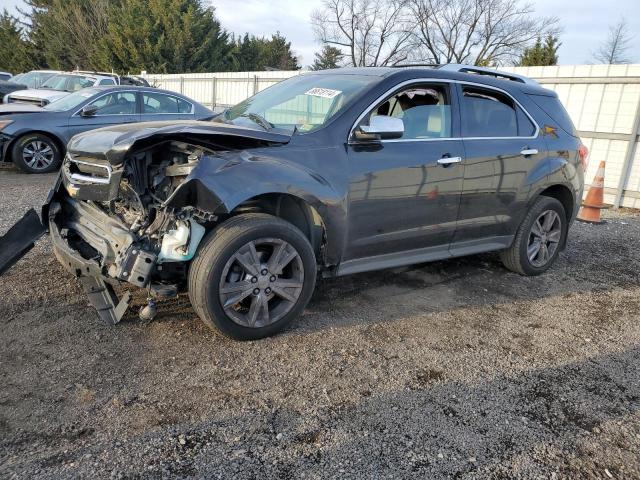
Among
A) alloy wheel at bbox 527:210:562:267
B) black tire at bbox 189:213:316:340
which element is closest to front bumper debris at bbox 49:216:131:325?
black tire at bbox 189:213:316:340

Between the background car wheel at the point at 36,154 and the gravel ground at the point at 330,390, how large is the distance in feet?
17.2

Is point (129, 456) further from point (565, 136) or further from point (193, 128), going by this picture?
point (565, 136)

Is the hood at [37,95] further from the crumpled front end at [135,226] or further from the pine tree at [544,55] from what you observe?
the pine tree at [544,55]

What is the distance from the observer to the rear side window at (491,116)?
173 inches

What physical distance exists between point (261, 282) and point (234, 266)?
0.68 ft

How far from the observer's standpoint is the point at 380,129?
143 inches

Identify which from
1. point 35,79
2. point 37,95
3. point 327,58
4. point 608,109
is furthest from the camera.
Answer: point 327,58

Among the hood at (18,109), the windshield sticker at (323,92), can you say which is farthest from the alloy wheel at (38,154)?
the windshield sticker at (323,92)

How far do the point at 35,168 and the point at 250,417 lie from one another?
8194 millimetres

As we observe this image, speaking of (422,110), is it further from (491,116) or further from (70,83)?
(70,83)

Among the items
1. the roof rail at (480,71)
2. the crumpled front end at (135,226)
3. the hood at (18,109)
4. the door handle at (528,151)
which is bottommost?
the crumpled front end at (135,226)

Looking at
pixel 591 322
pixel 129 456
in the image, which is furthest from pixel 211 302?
pixel 591 322

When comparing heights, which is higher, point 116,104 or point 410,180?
point 116,104

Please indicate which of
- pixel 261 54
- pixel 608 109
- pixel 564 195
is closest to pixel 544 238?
pixel 564 195
